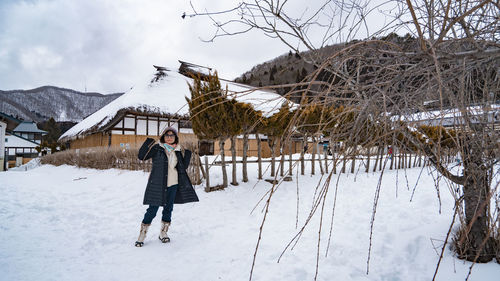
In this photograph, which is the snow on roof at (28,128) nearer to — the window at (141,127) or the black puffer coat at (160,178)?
the window at (141,127)

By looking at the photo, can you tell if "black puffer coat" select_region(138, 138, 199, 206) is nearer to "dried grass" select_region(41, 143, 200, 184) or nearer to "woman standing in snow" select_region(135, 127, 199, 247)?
"woman standing in snow" select_region(135, 127, 199, 247)

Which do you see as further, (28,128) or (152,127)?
(28,128)

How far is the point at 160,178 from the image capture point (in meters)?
3.38

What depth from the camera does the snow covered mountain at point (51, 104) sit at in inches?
2741

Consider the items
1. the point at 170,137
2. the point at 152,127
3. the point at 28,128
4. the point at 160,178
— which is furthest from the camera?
the point at 28,128

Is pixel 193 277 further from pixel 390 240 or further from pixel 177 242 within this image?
pixel 390 240

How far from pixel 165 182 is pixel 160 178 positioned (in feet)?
0.28

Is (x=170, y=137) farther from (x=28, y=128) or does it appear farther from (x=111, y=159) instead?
(x=28, y=128)

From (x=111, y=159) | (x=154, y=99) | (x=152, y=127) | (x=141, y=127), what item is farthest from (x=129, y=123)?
(x=111, y=159)

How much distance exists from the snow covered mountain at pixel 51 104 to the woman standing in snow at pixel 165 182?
7262cm

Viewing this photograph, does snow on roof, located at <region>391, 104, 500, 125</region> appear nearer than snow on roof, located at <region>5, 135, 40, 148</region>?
Yes

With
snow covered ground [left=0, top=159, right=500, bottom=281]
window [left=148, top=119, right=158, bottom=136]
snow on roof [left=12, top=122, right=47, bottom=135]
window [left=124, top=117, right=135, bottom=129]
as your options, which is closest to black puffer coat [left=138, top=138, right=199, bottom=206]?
snow covered ground [left=0, top=159, right=500, bottom=281]

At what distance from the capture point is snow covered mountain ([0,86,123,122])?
69.6m

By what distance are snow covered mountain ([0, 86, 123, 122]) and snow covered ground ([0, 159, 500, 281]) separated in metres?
71.1
